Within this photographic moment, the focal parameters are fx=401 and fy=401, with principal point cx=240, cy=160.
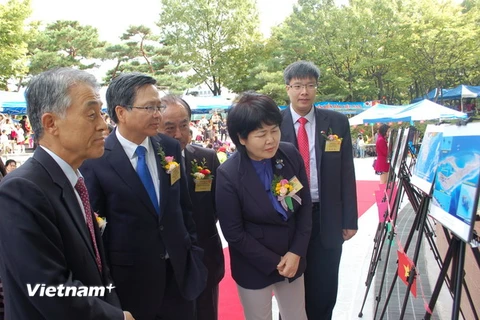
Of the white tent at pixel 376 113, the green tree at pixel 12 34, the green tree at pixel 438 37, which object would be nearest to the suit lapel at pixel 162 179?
the white tent at pixel 376 113

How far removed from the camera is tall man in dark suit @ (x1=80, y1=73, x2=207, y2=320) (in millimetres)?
1690

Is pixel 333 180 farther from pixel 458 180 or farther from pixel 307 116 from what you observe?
pixel 458 180

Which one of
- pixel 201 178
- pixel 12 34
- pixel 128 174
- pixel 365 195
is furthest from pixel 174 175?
pixel 12 34

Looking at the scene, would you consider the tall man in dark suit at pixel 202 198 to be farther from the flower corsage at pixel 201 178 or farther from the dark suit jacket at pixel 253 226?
the dark suit jacket at pixel 253 226

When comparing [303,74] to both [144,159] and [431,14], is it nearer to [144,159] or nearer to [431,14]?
[144,159]

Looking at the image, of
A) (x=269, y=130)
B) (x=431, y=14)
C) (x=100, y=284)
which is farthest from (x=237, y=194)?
(x=431, y=14)

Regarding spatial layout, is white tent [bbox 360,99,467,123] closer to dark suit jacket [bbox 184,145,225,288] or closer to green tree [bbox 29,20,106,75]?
dark suit jacket [bbox 184,145,225,288]

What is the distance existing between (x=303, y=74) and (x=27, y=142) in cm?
1589

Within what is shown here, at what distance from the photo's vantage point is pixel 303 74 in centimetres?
237

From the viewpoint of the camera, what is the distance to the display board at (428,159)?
1.84m

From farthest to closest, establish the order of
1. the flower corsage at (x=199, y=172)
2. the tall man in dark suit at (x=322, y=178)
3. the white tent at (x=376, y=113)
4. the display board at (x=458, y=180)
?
the white tent at (x=376, y=113)
the tall man in dark suit at (x=322, y=178)
the flower corsage at (x=199, y=172)
the display board at (x=458, y=180)

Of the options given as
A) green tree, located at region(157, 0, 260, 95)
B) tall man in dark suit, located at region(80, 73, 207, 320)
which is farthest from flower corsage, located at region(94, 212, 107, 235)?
green tree, located at region(157, 0, 260, 95)

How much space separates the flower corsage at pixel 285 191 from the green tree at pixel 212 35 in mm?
25419

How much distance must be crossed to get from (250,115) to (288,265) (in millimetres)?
735
